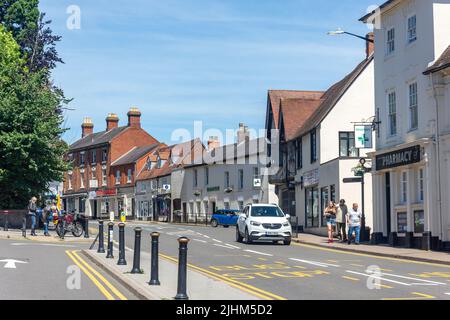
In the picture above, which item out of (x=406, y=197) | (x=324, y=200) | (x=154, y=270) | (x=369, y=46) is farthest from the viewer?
(x=369, y=46)

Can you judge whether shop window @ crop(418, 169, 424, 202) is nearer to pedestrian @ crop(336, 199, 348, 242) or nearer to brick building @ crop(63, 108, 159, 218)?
pedestrian @ crop(336, 199, 348, 242)

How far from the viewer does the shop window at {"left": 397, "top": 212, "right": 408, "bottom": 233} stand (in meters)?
28.7

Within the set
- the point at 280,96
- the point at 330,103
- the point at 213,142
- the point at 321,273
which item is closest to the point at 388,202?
the point at 321,273

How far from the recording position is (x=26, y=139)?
125ft

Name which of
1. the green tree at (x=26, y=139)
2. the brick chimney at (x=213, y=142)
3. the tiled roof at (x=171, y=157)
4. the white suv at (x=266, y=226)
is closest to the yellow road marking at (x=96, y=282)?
the white suv at (x=266, y=226)

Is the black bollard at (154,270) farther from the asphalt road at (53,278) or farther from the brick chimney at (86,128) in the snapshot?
the brick chimney at (86,128)

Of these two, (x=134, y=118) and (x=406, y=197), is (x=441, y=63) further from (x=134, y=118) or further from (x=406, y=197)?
(x=134, y=118)

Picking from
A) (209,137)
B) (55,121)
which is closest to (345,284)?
(55,121)

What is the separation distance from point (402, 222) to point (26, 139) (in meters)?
19.7

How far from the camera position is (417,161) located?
27000 mm

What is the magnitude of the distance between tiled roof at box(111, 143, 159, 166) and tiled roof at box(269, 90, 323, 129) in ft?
107

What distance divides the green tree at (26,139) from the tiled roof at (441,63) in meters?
20.7
